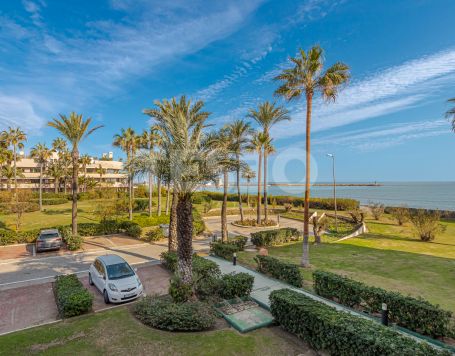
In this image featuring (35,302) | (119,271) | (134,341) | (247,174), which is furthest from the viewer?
(247,174)

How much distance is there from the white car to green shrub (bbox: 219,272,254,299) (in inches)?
159

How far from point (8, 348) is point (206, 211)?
40.7 m

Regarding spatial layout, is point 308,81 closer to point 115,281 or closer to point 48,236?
point 115,281

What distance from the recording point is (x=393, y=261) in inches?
749

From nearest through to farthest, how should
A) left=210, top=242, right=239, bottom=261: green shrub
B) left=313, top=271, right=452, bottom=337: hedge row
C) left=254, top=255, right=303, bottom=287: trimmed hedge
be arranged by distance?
1. left=313, top=271, right=452, bottom=337: hedge row
2. left=254, top=255, right=303, bottom=287: trimmed hedge
3. left=210, top=242, right=239, bottom=261: green shrub

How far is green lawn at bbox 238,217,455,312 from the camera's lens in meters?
13.8

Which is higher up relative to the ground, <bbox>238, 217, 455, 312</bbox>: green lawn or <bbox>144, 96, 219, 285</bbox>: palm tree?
<bbox>144, 96, 219, 285</bbox>: palm tree

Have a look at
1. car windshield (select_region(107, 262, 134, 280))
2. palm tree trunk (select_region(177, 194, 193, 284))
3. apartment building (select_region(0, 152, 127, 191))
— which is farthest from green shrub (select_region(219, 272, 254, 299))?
apartment building (select_region(0, 152, 127, 191))

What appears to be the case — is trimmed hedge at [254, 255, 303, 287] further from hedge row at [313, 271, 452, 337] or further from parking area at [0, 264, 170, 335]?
parking area at [0, 264, 170, 335]

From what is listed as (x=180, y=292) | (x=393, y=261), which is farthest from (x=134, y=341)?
(x=393, y=261)

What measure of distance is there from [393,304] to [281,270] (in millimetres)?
5736

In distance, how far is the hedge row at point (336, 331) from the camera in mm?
6336

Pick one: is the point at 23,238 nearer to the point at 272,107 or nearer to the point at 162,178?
the point at 162,178

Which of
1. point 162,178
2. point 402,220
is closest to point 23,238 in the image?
point 162,178
